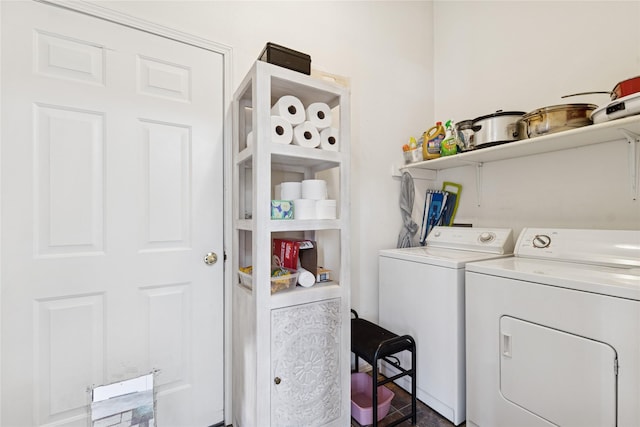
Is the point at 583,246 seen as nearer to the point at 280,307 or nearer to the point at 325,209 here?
the point at 325,209

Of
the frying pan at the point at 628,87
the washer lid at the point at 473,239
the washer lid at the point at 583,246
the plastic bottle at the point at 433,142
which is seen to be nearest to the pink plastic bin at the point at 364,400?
Answer: the washer lid at the point at 473,239

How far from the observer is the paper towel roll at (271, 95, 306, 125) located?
1.35 metres

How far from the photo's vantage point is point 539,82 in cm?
190

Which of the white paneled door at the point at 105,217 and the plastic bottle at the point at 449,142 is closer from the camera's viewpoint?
the white paneled door at the point at 105,217

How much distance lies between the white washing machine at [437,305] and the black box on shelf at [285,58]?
4.23 feet

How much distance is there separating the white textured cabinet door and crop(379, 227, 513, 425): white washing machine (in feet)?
2.03

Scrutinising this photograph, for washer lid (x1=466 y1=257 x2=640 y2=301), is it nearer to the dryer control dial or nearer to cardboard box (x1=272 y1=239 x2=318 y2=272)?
the dryer control dial

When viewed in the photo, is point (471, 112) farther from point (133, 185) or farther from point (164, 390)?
point (164, 390)

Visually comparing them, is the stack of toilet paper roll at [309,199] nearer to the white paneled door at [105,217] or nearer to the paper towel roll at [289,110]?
the paper towel roll at [289,110]

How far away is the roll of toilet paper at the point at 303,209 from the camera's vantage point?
54.3 inches

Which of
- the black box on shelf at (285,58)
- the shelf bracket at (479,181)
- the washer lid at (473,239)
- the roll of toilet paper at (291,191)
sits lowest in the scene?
the washer lid at (473,239)

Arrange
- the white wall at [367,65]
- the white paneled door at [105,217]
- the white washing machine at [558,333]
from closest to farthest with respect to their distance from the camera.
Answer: the white washing machine at [558,333] → the white paneled door at [105,217] → the white wall at [367,65]

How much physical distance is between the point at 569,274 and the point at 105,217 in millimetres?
2085

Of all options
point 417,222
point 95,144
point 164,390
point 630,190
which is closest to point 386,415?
point 164,390
